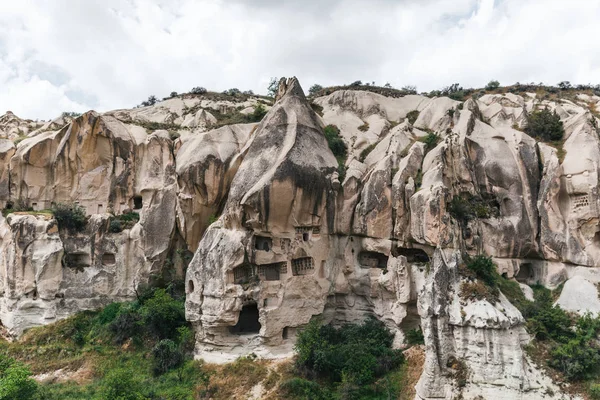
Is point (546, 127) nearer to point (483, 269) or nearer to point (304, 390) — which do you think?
point (483, 269)

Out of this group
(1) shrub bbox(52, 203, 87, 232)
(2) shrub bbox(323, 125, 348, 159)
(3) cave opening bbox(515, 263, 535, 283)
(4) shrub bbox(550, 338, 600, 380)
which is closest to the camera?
(4) shrub bbox(550, 338, 600, 380)

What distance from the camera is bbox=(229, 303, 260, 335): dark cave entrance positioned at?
22.2 m

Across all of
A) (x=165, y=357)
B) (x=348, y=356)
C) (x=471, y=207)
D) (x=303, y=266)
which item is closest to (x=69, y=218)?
(x=165, y=357)

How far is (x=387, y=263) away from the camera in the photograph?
70.6ft

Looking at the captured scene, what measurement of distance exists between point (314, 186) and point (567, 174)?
1181cm

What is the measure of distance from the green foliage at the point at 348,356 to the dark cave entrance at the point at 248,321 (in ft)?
11.4

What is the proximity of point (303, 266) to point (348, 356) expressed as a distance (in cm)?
478

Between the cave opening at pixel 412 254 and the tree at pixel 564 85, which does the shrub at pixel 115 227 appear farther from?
the tree at pixel 564 85

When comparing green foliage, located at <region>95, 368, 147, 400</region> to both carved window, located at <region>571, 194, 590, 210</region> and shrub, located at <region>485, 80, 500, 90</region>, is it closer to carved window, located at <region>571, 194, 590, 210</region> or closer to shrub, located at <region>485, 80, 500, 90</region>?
carved window, located at <region>571, 194, 590, 210</region>

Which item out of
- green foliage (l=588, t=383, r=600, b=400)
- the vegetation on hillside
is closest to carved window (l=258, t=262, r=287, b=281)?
the vegetation on hillside

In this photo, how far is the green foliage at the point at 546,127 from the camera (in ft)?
74.1

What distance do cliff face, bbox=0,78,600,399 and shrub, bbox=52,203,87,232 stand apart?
463mm

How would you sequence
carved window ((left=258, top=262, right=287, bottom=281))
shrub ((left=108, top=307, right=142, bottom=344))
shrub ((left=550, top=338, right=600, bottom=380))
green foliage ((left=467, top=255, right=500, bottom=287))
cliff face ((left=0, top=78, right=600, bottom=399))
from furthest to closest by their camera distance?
shrub ((left=108, top=307, right=142, bottom=344))
carved window ((left=258, top=262, right=287, bottom=281))
cliff face ((left=0, top=78, right=600, bottom=399))
green foliage ((left=467, top=255, right=500, bottom=287))
shrub ((left=550, top=338, right=600, bottom=380))

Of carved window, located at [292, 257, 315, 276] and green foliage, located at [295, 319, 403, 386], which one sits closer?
green foliage, located at [295, 319, 403, 386]
